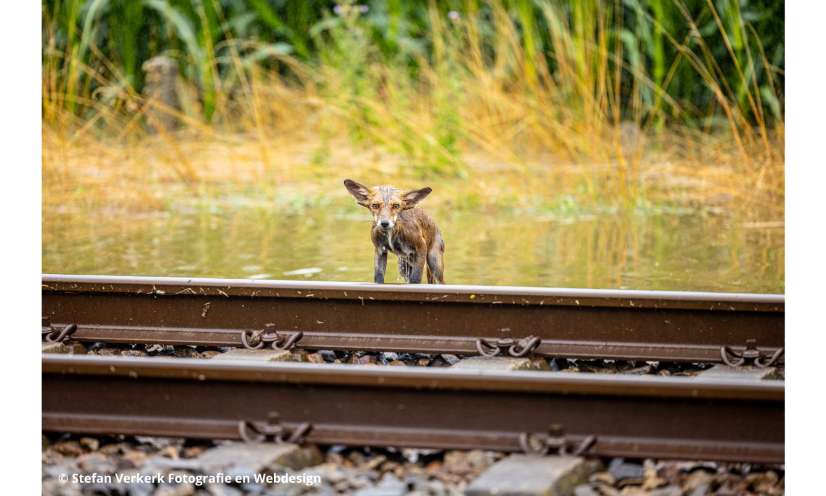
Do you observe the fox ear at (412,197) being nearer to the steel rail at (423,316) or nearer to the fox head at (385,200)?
the fox head at (385,200)

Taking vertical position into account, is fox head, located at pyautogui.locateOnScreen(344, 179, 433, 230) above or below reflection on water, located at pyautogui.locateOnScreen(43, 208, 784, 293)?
above

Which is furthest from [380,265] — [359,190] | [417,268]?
[359,190]

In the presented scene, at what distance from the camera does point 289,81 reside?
14.1m

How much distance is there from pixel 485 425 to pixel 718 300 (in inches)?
57.3

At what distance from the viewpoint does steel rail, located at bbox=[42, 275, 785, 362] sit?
5.06m

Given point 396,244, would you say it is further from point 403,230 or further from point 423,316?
point 423,316

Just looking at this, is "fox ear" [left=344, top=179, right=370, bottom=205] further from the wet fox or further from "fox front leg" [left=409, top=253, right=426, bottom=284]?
"fox front leg" [left=409, top=253, right=426, bottom=284]

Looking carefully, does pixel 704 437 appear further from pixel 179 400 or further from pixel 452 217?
pixel 452 217

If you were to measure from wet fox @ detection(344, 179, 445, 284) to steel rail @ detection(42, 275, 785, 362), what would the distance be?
164 millimetres

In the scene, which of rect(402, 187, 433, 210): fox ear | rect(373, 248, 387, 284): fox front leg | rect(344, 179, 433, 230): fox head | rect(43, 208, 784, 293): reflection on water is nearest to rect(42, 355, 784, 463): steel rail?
rect(344, 179, 433, 230): fox head

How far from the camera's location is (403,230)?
5188mm

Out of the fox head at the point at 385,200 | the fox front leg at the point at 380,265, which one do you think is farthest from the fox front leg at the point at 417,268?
the fox head at the point at 385,200

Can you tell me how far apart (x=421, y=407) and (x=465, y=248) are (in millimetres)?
4694
